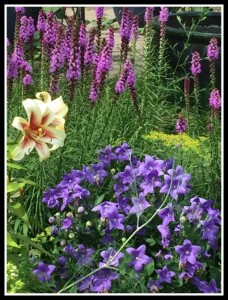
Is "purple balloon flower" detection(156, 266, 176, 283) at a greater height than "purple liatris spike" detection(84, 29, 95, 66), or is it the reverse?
"purple liatris spike" detection(84, 29, 95, 66)

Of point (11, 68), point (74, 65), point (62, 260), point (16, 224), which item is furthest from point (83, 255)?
point (11, 68)

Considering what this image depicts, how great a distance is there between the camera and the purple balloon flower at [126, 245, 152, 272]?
8.57 ft

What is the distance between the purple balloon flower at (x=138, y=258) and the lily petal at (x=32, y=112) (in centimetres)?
60

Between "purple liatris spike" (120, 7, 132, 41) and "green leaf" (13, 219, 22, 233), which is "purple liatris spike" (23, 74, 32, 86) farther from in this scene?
"green leaf" (13, 219, 22, 233)

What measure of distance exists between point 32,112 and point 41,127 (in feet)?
0.24

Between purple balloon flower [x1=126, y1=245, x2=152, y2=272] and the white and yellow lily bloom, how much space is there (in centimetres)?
49

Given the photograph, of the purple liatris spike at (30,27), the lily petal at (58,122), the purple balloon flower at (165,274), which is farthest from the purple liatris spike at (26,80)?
the purple balloon flower at (165,274)

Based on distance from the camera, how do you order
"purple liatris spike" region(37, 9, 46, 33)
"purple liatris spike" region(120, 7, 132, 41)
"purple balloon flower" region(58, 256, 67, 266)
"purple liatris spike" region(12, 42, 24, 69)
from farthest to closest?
"purple liatris spike" region(37, 9, 46, 33)
"purple liatris spike" region(120, 7, 132, 41)
"purple liatris spike" region(12, 42, 24, 69)
"purple balloon flower" region(58, 256, 67, 266)

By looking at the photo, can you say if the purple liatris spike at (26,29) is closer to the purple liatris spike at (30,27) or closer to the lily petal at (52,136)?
the purple liatris spike at (30,27)

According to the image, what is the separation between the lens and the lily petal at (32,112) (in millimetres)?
2453

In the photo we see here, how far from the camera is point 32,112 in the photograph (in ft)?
8.16

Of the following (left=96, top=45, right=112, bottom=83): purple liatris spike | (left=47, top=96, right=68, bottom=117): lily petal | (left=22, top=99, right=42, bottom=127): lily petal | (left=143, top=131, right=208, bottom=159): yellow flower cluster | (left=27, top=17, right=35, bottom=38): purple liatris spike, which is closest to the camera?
(left=22, top=99, right=42, bottom=127): lily petal

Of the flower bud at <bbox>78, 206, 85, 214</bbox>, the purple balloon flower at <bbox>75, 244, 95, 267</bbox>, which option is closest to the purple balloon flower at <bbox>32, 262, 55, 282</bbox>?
the purple balloon flower at <bbox>75, 244, 95, 267</bbox>

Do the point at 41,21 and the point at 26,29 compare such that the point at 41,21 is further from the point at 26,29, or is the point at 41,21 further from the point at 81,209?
the point at 81,209
